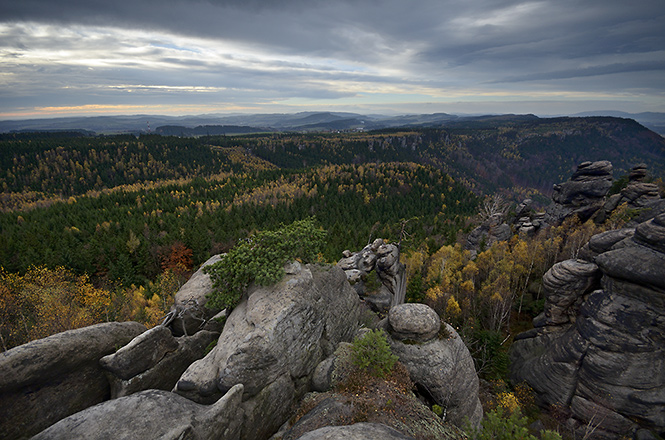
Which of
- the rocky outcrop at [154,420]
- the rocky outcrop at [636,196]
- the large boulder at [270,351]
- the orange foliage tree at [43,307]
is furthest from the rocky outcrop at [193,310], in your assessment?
the rocky outcrop at [636,196]

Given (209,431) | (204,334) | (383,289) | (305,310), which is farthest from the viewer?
(383,289)

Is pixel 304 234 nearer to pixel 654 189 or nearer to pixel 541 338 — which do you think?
pixel 541 338

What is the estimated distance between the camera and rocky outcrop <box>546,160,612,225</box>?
2438 inches

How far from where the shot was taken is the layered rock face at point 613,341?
25.5 metres

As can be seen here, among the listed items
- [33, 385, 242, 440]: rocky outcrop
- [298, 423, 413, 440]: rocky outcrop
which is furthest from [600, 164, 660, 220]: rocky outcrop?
[33, 385, 242, 440]: rocky outcrop

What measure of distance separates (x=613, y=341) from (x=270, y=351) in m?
32.4

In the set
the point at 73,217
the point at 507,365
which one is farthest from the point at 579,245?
the point at 73,217

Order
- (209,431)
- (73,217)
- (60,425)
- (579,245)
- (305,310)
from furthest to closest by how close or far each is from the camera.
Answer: (73,217)
(579,245)
(305,310)
(209,431)
(60,425)

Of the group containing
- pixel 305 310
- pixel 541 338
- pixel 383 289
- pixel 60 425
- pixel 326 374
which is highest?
pixel 305 310

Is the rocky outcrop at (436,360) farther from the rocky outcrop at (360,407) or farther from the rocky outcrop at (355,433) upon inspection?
the rocky outcrop at (355,433)

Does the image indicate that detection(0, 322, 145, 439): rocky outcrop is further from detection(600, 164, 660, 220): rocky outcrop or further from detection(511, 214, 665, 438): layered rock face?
detection(600, 164, 660, 220): rocky outcrop

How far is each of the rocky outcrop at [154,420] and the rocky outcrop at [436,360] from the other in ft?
43.4

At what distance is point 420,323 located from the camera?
22109mm

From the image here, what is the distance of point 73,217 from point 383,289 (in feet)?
418
